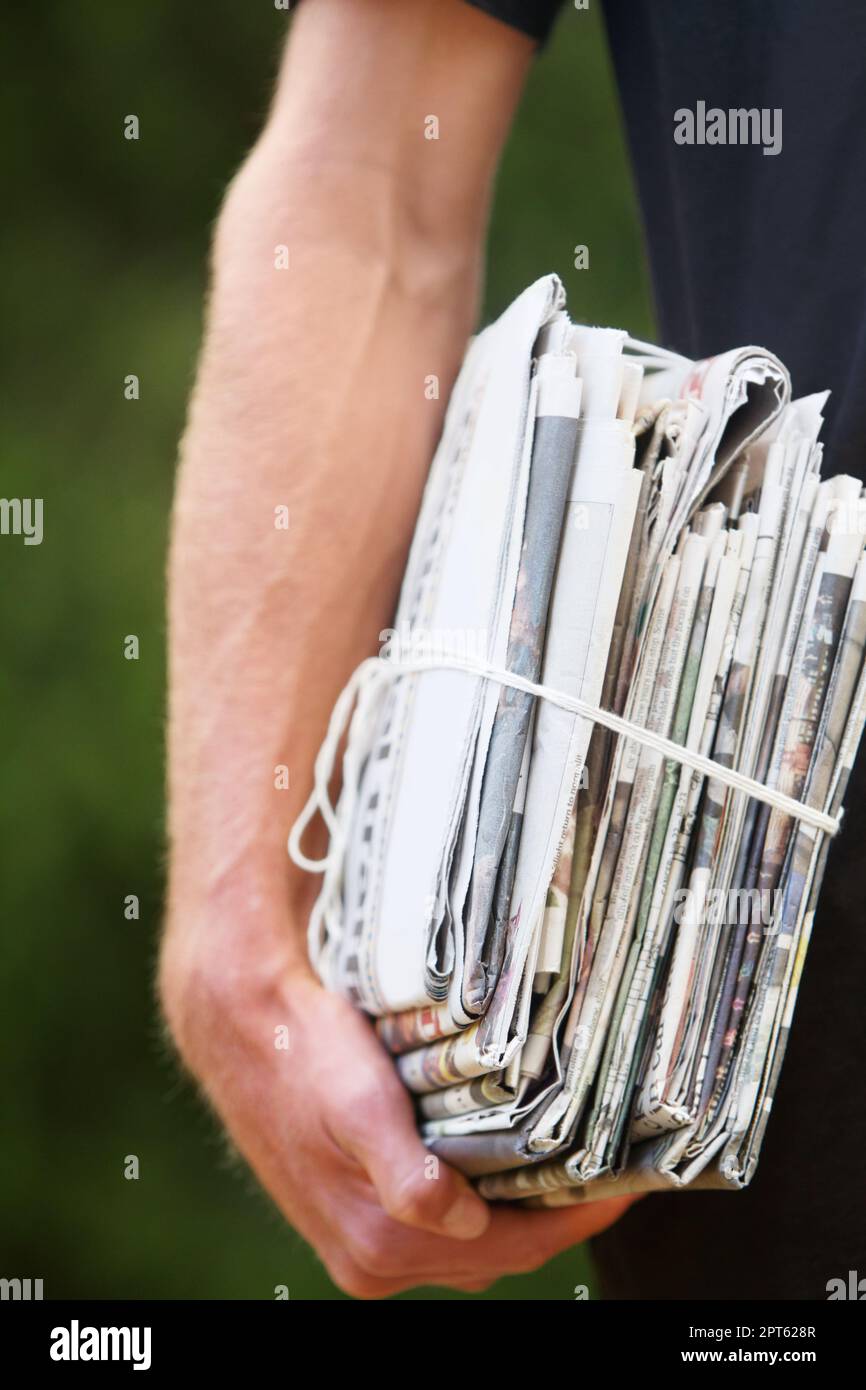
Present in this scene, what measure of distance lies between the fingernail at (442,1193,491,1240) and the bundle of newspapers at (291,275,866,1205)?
0.09 metres

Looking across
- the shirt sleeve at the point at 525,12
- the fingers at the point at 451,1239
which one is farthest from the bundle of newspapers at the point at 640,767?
the shirt sleeve at the point at 525,12

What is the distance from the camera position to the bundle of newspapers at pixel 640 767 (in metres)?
0.47

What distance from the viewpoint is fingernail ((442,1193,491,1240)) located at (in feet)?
1.89

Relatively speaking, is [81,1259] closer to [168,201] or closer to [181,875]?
[181,875]

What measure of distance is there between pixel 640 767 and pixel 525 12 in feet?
1.28

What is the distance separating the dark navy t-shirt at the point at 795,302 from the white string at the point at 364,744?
0.23 feet

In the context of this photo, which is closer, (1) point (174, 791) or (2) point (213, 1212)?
(1) point (174, 791)

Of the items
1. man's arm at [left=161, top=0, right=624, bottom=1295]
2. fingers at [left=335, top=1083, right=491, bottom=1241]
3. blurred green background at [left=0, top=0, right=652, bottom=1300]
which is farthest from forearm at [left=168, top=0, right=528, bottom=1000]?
blurred green background at [left=0, top=0, right=652, bottom=1300]

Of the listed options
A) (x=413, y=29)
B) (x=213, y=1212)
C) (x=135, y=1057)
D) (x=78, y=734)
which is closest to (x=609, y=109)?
(x=78, y=734)

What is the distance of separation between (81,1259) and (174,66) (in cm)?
165

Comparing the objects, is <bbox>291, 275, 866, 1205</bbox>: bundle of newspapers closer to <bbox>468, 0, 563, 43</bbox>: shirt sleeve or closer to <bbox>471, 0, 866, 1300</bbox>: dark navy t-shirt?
<bbox>471, 0, 866, 1300</bbox>: dark navy t-shirt

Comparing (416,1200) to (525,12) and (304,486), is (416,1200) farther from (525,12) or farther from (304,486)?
(525,12)

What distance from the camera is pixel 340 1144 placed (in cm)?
61

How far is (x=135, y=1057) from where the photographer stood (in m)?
1.87
